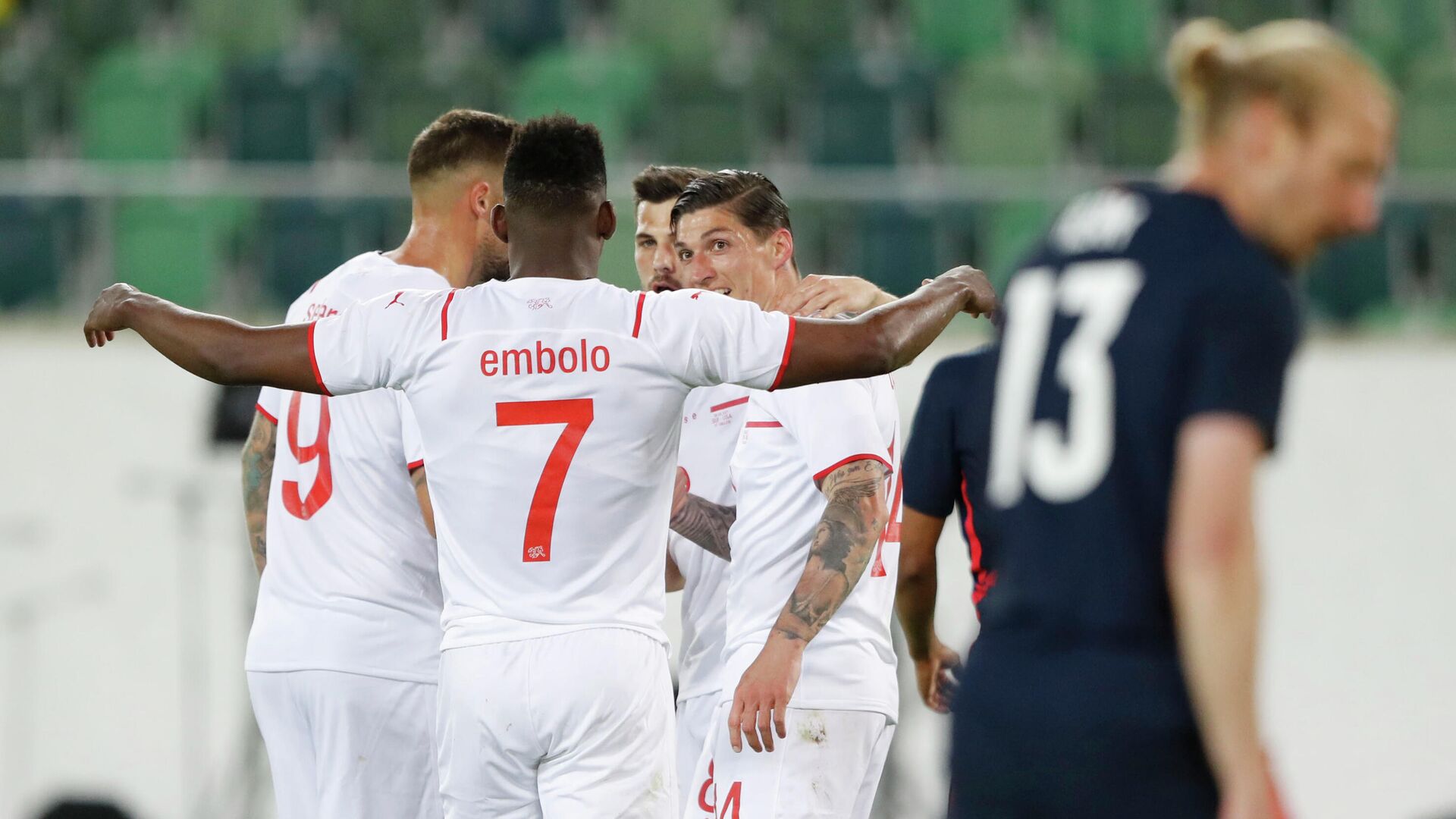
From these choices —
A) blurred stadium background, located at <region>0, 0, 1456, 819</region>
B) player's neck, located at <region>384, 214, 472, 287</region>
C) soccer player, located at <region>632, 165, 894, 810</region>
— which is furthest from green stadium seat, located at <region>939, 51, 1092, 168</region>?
player's neck, located at <region>384, 214, 472, 287</region>

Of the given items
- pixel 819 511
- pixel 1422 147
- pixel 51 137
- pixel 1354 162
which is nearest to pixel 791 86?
pixel 1422 147

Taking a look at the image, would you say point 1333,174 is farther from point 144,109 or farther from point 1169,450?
point 144,109

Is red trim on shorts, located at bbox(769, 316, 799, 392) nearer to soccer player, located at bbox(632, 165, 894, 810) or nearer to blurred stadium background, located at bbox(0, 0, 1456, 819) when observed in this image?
soccer player, located at bbox(632, 165, 894, 810)

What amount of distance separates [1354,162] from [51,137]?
460 inches

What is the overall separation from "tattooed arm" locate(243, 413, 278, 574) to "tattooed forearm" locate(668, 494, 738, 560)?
1192mm

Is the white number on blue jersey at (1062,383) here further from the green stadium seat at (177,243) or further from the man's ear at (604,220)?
the green stadium seat at (177,243)

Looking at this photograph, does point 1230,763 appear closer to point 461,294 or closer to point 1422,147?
point 461,294

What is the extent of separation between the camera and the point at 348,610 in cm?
460

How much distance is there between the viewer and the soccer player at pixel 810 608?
4352 mm

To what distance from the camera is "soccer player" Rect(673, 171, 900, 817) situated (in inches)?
171

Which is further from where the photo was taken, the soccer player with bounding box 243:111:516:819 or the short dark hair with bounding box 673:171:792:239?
the short dark hair with bounding box 673:171:792:239

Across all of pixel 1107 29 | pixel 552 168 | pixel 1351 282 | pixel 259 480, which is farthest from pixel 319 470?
pixel 1107 29

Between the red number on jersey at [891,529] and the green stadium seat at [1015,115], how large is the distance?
26.4 ft

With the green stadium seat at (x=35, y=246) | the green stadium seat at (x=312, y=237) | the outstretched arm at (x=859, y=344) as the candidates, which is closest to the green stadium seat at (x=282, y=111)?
the green stadium seat at (x=312, y=237)
